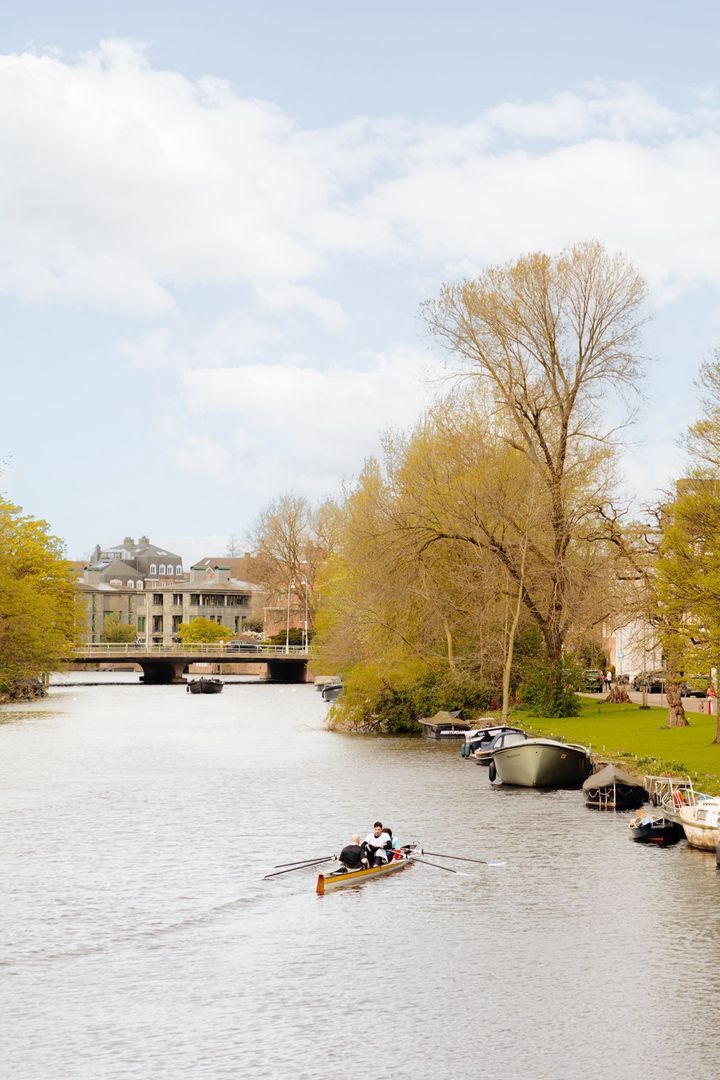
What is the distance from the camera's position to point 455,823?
4119 centimetres

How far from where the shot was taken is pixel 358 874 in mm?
32312

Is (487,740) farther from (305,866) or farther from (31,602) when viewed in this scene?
(31,602)

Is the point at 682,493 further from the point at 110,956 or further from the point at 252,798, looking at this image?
the point at 110,956

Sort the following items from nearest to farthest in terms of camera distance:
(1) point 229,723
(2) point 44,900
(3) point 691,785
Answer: (2) point 44,900 → (3) point 691,785 → (1) point 229,723

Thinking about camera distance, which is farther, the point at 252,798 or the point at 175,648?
the point at 175,648

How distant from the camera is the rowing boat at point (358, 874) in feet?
103

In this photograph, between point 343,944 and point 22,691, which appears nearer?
point 343,944

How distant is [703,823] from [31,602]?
79123 millimetres

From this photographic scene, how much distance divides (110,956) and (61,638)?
90.8 meters

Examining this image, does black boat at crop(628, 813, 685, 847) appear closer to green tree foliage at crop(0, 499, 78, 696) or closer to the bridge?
green tree foliage at crop(0, 499, 78, 696)

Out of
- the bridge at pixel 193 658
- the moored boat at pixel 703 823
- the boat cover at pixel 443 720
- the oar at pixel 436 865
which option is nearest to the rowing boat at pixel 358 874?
the oar at pixel 436 865

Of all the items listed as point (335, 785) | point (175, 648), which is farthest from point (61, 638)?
point (335, 785)

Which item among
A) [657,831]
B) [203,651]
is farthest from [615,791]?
[203,651]

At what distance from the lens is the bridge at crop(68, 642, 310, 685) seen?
146 meters
